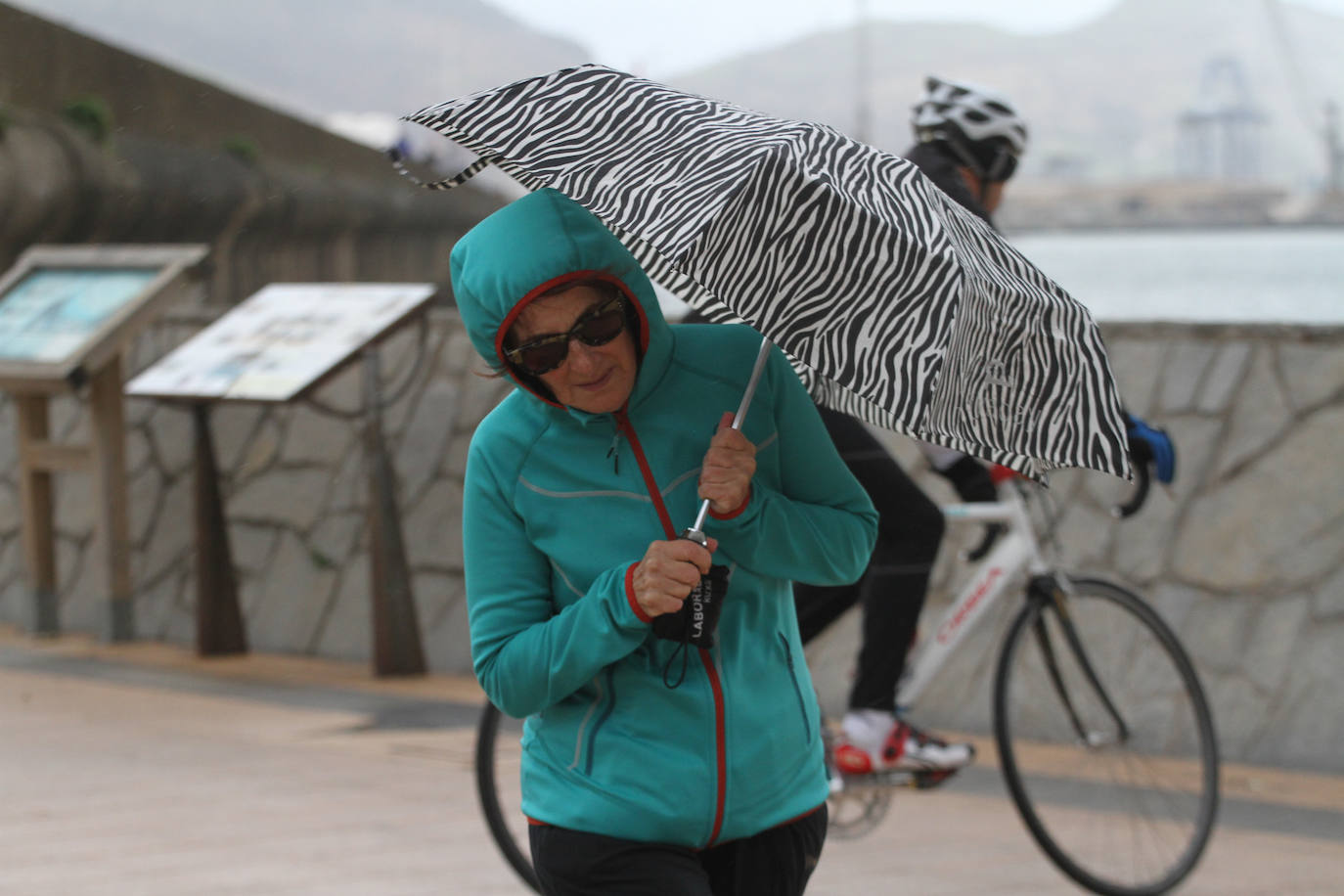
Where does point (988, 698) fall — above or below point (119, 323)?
below

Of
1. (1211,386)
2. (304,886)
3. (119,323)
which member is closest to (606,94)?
(304,886)

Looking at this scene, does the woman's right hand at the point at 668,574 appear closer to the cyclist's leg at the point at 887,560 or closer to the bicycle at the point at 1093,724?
the cyclist's leg at the point at 887,560

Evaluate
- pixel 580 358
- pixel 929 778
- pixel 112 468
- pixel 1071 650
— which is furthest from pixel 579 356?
pixel 112 468

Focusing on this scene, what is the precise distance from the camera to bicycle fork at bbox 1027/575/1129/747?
4.04m

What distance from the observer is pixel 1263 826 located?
4527 mm

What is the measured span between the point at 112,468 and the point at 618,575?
581 centimetres

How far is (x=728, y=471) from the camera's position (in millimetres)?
2000

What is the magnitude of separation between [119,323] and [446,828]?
10.3 feet

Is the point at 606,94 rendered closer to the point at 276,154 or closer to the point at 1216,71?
the point at 1216,71

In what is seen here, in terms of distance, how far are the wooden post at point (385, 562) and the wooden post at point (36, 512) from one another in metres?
Result: 1.76

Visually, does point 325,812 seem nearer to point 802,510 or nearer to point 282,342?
point 282,342

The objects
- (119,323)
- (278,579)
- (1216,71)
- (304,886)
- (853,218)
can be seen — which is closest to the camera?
(853,218)

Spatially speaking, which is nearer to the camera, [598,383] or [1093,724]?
[598,383]

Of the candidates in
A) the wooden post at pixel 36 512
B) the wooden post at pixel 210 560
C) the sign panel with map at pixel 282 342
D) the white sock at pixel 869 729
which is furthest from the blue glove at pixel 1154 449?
the wooden post at pixel 36 512
